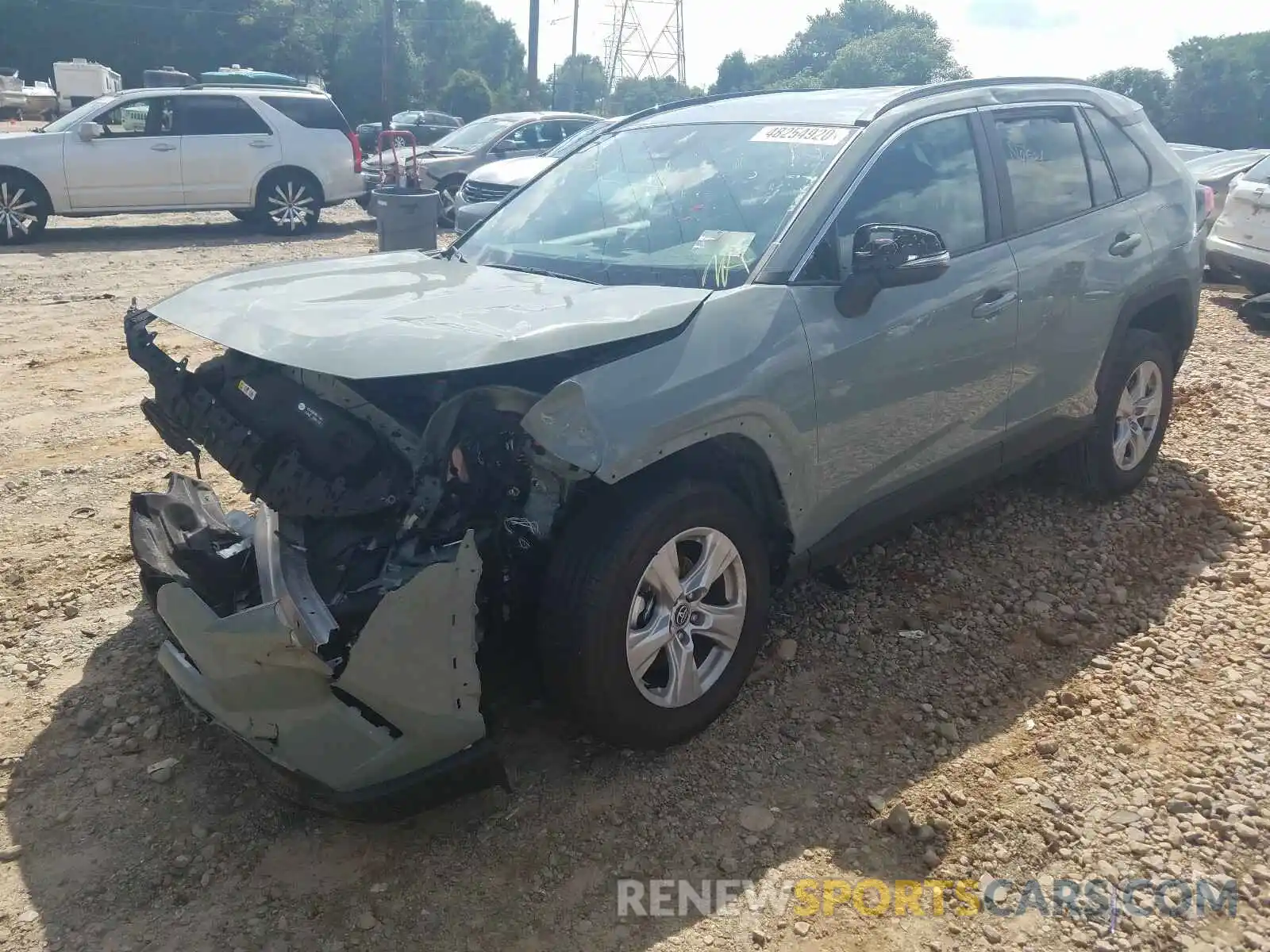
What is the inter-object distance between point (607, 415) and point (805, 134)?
62.0 inches

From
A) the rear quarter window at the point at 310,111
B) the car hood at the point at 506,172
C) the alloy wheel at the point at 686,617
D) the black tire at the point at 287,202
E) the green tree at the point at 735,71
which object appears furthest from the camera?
the green tree at the point at 735,71

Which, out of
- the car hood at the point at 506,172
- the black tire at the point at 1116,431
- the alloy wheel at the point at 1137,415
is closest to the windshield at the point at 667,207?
the black tire at the point at 1116,431

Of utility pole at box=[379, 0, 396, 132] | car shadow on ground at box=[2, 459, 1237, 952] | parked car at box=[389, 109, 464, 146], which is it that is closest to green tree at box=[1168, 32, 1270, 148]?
parked car at box=[389, 109, 464, 146]

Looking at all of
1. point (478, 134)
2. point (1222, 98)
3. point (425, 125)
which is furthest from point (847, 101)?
point (1222, 98)

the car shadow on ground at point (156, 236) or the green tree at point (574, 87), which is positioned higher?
the green tree at point (574, 87)

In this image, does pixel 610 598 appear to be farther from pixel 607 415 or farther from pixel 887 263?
pixel 887 263

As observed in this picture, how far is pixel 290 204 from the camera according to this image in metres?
13.8

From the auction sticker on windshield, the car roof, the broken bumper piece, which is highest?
the car roof

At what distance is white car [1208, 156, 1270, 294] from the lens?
29.7 feet

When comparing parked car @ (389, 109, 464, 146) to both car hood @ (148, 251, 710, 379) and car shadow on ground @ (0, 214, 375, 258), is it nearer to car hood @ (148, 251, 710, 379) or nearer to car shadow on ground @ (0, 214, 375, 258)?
car shadow on ground @ (0, 214, 375, 258)

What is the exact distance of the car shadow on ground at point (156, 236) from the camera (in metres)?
12.3

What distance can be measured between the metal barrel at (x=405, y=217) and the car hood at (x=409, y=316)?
235 inches

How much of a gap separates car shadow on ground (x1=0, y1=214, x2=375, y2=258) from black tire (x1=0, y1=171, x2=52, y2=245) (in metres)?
0.14

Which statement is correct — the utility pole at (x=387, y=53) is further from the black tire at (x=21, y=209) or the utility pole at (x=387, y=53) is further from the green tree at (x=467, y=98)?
the black tire at (x=21, y=209)
